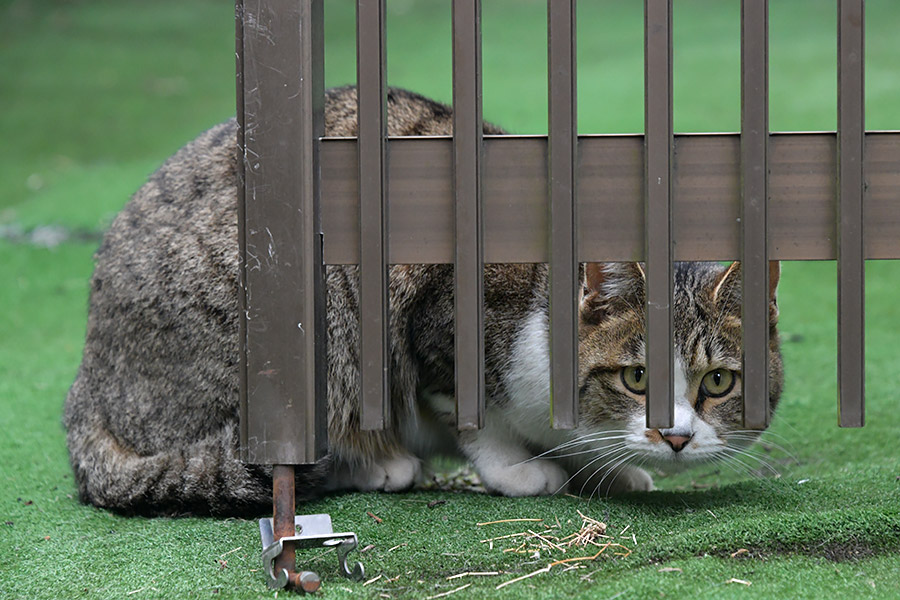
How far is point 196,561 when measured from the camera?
217 cm

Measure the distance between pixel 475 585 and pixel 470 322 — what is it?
0.53 m

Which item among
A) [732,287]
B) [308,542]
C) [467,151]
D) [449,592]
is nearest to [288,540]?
[308,542]

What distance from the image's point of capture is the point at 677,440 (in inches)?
93.1

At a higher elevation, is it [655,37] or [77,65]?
[77,65]

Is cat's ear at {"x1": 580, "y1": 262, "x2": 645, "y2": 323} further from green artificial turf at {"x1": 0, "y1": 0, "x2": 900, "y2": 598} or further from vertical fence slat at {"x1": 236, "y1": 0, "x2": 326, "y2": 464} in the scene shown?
vertical fence slat at {"x1": 236, "y1": 0, "x2": 326, "y2": 464}

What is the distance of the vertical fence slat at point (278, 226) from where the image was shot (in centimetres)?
179

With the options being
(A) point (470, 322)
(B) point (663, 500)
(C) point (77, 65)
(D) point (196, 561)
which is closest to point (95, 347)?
(D) point (196, 561)

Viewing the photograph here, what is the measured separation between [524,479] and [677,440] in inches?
21.3

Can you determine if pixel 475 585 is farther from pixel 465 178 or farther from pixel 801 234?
pixel 801 234

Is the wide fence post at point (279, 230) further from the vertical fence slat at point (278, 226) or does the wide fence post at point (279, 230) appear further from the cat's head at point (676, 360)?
the cat's head at point (676, 360)

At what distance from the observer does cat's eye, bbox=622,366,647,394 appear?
2492 mm

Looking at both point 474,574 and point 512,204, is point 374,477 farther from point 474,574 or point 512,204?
point 512,204

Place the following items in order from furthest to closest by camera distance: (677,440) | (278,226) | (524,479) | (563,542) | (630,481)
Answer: (630,481)
(524,479)
(677,440)
(563,542)
(278,226)

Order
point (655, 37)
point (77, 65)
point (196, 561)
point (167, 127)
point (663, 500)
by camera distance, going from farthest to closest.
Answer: point (77, 65) < point (167, 127) < point (663, 500) < point (196, 561) < point (655, 37)
